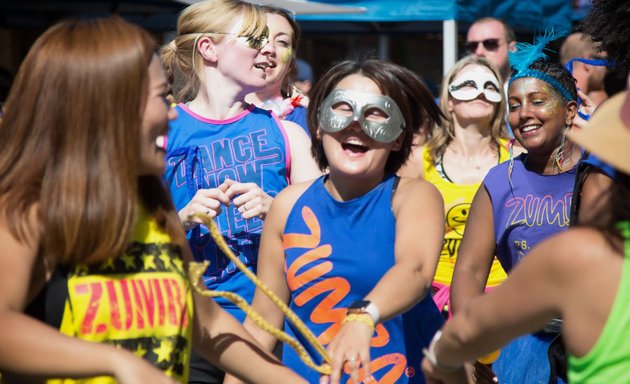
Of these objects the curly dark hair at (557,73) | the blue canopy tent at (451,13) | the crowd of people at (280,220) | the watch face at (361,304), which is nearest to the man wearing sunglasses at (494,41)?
the blue canopy tent at (451,13)

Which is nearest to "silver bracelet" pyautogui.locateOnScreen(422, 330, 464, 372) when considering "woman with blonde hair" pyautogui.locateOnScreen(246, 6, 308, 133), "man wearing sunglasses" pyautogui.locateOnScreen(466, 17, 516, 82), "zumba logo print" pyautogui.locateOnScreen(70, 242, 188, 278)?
"zumba logo print" pyautogui.locateOnScreen(70, 242, 188, 278)

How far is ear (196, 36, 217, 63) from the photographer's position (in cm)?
457

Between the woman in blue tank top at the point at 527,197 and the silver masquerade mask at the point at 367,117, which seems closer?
the silver masquerade mask at the point at 367,117

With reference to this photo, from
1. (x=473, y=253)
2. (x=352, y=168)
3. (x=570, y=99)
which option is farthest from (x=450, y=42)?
(x=352, y=168)

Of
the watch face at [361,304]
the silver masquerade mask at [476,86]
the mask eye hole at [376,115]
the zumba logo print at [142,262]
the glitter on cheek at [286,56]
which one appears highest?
the mask eye hole at [376,115]

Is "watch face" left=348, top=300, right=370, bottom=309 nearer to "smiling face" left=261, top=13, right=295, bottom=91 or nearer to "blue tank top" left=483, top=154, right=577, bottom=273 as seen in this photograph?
"blue tank top" left=483, top=154, right=577, bottom=273

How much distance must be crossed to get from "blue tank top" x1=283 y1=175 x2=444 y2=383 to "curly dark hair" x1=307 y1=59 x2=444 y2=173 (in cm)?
21

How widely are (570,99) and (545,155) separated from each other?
0.35m

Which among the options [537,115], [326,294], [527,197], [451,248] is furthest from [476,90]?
[326,294]

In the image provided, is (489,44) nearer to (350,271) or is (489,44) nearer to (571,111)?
(571,111)

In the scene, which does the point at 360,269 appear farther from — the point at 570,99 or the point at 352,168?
the point at 570,99

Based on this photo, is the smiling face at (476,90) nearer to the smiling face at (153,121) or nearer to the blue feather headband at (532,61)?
the blue feather headband at (532,61)

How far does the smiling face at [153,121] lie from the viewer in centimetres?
268

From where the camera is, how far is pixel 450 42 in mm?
8688
